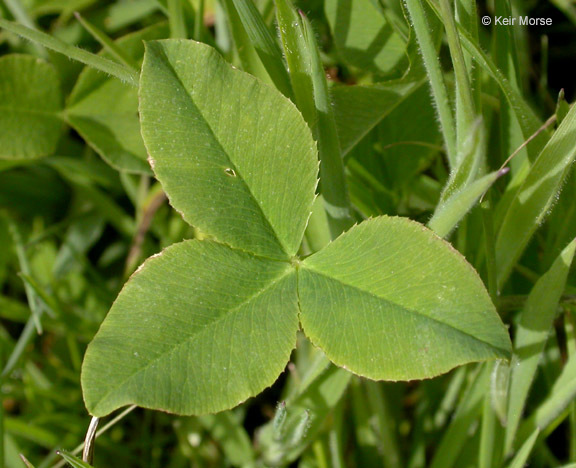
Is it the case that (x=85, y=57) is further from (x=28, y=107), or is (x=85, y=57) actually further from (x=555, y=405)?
(x=555, y=405)

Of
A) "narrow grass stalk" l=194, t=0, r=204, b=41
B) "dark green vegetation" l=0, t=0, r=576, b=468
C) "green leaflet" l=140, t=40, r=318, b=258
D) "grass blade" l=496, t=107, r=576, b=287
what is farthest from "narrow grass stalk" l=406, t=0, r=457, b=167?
"narrow grass stalk" l=194, t=0, r=204, b=41

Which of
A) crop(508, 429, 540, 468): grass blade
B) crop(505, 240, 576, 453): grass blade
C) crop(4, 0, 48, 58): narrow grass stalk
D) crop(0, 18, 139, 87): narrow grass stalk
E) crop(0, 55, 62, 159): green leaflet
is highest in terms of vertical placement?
crop(0, 18, 139, 87): narrow grass stalk

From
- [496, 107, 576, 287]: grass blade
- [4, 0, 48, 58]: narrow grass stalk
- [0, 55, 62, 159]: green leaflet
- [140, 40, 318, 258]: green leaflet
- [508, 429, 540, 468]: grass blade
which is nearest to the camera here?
[140, 40, 318, 258]: green leaflet

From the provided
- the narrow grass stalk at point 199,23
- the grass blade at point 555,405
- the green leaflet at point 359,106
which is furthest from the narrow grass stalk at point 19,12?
→ the grass blade at point 555,405

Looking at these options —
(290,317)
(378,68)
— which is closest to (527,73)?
(378,68)

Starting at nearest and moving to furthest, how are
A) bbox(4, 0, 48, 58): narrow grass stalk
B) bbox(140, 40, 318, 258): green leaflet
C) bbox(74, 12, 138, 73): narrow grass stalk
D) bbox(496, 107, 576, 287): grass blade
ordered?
bbox(140, 40, 318, 258): green leaflet
bbox(496, 107, 576, 287): grass blade
bbox(74, 12, 138, 73): narrow grass stalk
bbox(4, 0, 48, 58): narrow grass stalk

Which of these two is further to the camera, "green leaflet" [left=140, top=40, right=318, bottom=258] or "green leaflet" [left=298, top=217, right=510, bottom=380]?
"green leaflet" [left=140, top=40, right=318, bottom=258]

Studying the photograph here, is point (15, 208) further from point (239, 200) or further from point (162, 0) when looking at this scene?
point (239, 200)

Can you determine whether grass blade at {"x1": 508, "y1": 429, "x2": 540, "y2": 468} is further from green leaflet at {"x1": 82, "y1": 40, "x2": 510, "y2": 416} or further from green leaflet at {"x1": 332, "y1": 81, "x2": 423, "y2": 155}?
green leaflet at {"x1": 332, "y1": 81, "x2": 423, "y2": 155}
